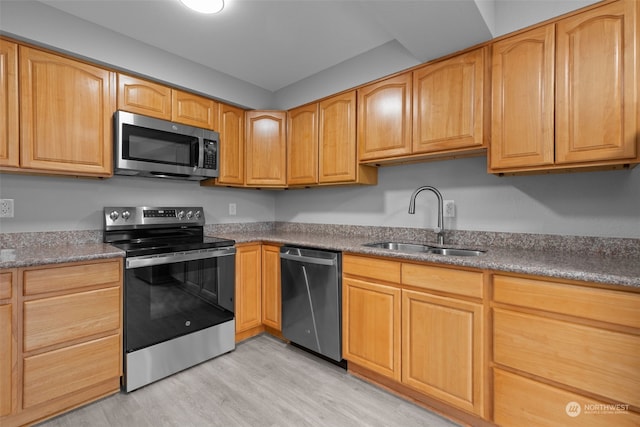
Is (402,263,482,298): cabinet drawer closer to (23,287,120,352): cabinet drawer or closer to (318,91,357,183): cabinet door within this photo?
(318,91,357,183): cabinet door

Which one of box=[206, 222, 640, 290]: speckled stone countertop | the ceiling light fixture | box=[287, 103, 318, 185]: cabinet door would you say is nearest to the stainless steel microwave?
box=[287, 103, 318, 185]: cabinet door

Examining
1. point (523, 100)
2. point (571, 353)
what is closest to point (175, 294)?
point (571, 353)

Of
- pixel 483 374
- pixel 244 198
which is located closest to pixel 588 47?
pixel 483 374

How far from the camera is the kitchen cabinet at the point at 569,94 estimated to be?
138 centimetres

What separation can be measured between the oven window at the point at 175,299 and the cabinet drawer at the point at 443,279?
1447 mm

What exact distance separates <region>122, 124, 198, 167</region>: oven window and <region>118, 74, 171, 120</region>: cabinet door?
16cm

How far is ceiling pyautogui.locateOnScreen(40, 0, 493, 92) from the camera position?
5.36 feet

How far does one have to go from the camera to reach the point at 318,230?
3.07 m

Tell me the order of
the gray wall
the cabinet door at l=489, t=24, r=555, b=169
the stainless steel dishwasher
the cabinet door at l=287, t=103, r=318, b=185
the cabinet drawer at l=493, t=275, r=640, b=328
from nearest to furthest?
the cabinet drawer at l=493, t=275, r=640, b=328
the cabinet door at l=489, t=24, r=555, b=169
the gray wall
the stainless steel dishwasher
the cabinet door at l=287, t=103, r=318, b=185

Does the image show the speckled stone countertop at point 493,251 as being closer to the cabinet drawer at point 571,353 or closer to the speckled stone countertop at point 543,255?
the speckled stone countertop at point 543,255

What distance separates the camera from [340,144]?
2547mm

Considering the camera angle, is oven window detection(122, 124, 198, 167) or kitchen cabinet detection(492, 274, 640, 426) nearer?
kitchen cabinet detection(492, 274, 640, 426)

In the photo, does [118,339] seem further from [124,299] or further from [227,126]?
[227,126]

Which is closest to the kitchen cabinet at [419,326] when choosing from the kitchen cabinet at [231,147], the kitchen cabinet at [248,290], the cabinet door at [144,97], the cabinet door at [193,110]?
the kitchen cabinet at [248,290]
